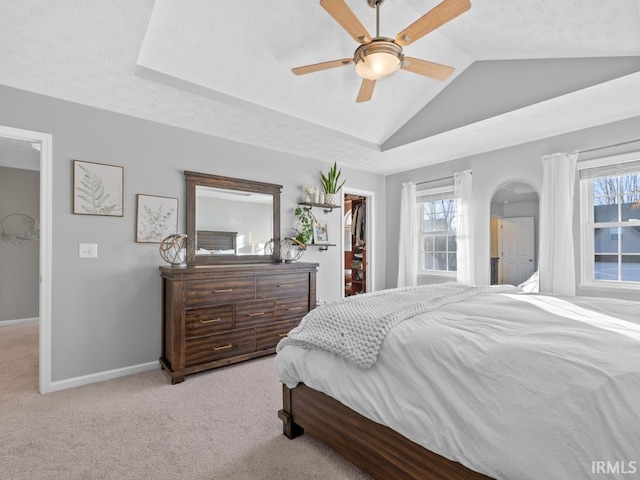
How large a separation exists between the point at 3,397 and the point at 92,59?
2.63m

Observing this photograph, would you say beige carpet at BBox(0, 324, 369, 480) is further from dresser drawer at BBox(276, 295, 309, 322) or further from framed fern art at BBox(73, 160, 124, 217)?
framed fern art at BBox(73, 160, 124, 217)

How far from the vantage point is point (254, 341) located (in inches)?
129

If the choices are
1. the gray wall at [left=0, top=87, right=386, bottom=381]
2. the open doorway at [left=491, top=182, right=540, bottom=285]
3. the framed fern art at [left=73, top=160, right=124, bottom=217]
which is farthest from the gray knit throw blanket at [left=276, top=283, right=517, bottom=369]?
the open doorway at [left=491, top=182, right=540, bottom=285]

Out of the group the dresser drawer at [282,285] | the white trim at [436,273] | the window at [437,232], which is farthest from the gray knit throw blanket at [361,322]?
the window at [437,232]

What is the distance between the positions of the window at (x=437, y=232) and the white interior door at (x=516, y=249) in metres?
2.74

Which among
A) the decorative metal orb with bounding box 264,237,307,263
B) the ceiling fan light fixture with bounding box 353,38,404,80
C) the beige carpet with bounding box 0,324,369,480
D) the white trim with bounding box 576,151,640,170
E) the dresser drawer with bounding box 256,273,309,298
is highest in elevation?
the ceiling fan light fixture with bounding box 353,38,404,80

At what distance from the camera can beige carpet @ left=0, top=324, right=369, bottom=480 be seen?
171 cm

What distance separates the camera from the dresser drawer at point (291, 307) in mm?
3473

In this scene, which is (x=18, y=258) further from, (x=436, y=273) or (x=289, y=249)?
(x=436, y=273)

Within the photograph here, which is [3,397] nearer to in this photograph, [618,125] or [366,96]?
[366,96]

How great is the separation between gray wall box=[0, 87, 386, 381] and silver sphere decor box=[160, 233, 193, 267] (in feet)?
0.53

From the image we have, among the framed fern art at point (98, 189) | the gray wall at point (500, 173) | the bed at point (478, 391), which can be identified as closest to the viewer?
the bed at point (478, 391)

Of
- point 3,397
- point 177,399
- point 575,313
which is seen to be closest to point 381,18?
point 575,313

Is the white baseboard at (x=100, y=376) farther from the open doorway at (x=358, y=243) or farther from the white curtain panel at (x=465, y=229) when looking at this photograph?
the white curtain panel at (x=465, y=229)
